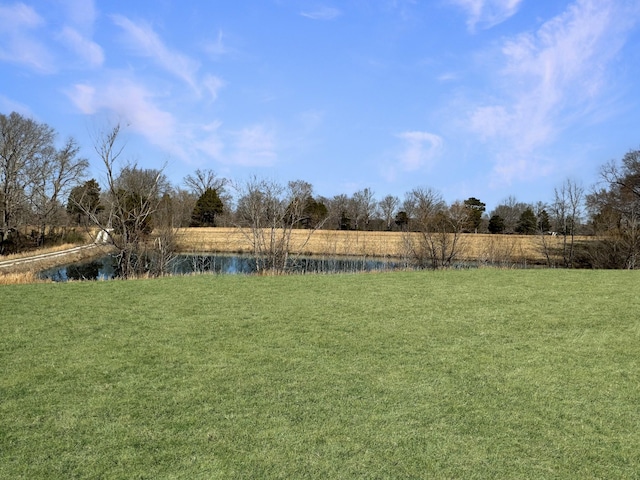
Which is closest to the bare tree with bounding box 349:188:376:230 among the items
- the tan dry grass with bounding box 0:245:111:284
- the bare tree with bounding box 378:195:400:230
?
the bare tree with bounding box 378:195:400:230

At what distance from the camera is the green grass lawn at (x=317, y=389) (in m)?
2.35

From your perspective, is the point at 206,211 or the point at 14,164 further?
the point at 206,211

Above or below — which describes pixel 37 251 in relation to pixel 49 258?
above

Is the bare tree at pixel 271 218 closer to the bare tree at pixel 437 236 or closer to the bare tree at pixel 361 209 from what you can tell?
the bare tree at pixel 437 236

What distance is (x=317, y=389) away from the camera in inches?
131

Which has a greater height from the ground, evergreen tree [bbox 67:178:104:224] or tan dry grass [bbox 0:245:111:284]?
evergreen tree [bbox 67:178:104:224]

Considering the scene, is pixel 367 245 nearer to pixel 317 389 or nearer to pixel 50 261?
pixel 50 261

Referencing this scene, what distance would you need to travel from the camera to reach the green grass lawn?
2350 millimetres

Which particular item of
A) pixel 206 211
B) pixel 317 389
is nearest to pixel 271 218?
pixel 317 389

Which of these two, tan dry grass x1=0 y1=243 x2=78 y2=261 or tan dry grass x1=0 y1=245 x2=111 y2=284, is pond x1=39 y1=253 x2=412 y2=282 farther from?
tan dry grass x1=0 y1=243 x2=78 y2=261

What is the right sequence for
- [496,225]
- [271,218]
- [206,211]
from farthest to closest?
1. [206,211]
2. [496,225]
3. [271,218]

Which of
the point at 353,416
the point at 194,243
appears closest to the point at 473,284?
the point at 353,416

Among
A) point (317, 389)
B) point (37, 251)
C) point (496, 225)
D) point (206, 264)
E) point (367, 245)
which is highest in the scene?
point (496, 225)

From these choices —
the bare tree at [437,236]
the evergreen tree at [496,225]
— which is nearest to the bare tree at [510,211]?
the evergreen tree at [496,225]
